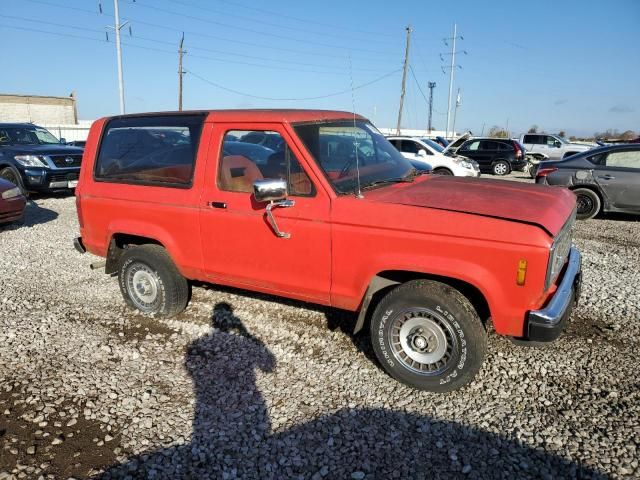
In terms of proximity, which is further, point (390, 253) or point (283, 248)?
point (283, 248)

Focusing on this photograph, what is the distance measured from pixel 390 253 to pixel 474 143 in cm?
1902

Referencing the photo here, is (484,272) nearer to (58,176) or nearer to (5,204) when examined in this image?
(5,204)

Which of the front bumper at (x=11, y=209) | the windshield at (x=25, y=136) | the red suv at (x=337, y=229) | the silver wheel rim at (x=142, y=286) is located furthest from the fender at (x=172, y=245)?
the windshield at (x=25, y=136)

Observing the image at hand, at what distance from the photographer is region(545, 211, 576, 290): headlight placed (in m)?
3.07

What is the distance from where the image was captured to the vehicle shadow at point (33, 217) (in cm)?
927

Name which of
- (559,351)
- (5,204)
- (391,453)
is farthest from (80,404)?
(5,204)

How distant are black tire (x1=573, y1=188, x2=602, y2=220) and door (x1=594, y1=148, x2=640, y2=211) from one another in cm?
21

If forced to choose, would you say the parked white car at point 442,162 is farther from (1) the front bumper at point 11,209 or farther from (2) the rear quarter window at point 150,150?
(2) the rear quarter window at point 150,150

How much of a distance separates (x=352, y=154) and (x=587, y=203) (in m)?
7.67

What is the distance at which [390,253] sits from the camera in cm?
339

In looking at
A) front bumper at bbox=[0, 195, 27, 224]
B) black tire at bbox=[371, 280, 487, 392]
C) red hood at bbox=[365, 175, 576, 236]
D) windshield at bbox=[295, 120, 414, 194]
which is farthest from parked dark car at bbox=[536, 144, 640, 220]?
front bumper at bbox=[0, 195, 27, 224]

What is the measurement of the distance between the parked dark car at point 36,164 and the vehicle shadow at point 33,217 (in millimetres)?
629

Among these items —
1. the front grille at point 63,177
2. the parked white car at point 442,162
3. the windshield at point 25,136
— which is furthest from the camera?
the parked white car at point 442,162

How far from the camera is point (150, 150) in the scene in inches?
179
